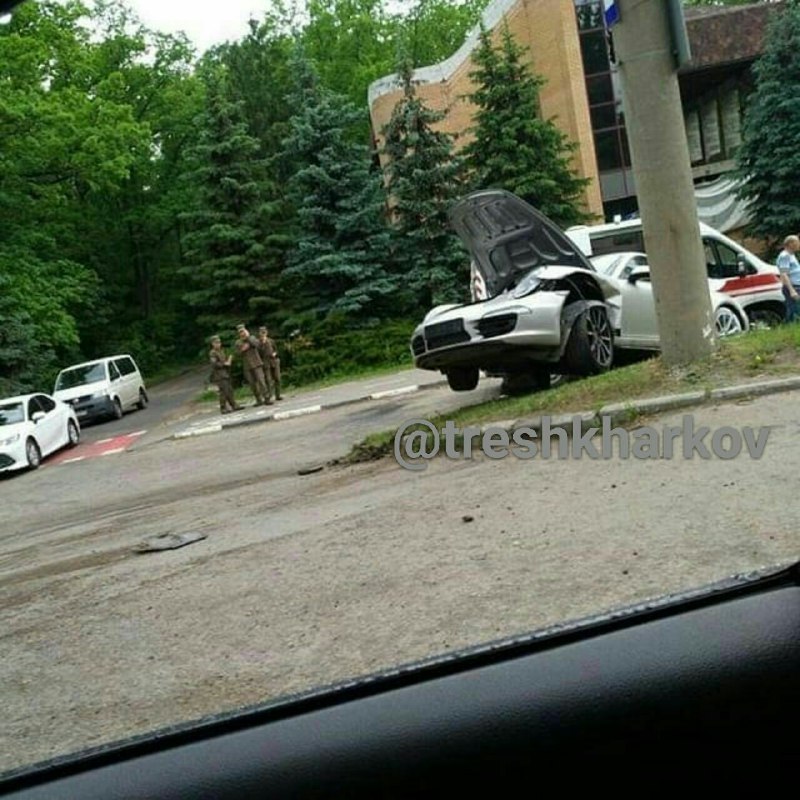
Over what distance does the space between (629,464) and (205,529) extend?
352cm

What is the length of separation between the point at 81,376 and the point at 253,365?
29.0 ft

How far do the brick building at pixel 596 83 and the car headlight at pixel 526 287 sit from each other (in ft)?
79.8

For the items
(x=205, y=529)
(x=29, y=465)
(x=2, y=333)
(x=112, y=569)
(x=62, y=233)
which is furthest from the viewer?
(x=62, y=233)

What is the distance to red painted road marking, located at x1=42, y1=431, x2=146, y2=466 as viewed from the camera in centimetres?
1766

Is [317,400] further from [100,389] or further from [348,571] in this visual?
[348,571]

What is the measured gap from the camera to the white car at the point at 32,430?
1639 centimetres

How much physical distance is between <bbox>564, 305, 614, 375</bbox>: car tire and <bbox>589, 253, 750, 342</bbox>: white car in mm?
700

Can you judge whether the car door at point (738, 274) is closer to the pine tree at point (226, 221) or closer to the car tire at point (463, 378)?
the car tire at point (463, 378)

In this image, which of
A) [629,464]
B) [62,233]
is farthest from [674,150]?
[62,233]

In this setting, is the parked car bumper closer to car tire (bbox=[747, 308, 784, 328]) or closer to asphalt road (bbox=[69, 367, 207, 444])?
asphalt road (bbox=[69, 367, 207, 444])

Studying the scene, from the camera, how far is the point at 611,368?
11586mm

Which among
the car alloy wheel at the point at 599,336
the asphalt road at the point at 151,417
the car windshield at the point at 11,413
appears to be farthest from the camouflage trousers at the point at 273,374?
the car alloy wheel at the point at 599,336

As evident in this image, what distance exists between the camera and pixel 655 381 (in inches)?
366

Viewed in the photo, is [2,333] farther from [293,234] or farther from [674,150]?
[674,150]
